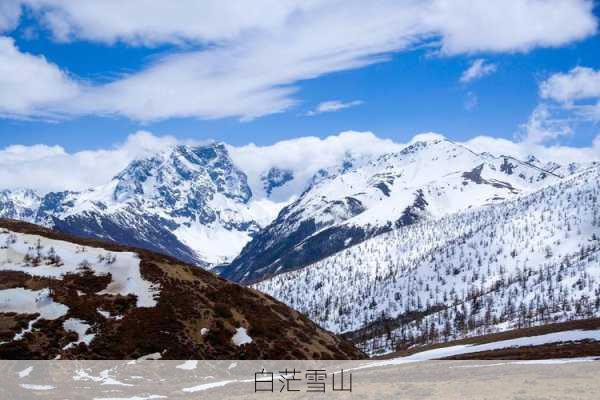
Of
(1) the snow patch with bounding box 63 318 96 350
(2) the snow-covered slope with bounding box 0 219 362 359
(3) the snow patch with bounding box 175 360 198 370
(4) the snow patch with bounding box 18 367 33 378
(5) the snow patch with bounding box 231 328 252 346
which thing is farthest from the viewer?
(5) the snow patch with bounding box 231 328 252 346

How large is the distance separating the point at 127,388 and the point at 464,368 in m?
39.7

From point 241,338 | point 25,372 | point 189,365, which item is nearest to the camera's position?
point 25,372

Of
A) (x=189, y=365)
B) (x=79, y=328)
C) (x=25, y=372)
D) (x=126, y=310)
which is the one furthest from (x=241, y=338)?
(x=25, y=372)

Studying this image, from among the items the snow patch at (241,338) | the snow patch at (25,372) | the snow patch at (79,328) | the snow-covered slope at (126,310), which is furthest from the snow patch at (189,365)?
the snow patch at (25,372)

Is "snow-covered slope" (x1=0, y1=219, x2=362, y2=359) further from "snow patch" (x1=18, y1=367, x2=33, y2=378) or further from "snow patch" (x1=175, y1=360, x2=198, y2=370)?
"snow patch" (x1=18, y1=367, x2=33, y2=378)

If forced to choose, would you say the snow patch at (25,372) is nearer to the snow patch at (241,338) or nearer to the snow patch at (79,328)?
the snow patch at (79,328)

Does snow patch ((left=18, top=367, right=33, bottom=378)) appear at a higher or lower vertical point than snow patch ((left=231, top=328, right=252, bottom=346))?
lower

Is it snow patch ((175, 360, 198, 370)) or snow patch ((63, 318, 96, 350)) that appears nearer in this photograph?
snow patch ((175, 360, 198, 370))

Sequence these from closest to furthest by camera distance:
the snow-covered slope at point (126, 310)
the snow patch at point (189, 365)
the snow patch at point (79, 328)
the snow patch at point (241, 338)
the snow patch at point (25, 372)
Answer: the snow patch at point (25, 372)
the snow patch at point (189, 365)
the snow-covered slope at point (126, 310)
the snow patch at point (79, 328)
the snow patch at point (241, 338)

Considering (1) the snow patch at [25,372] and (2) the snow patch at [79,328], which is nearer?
(1) the snow patch at [25,372]

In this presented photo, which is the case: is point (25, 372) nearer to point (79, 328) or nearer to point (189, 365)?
point (79, 328)

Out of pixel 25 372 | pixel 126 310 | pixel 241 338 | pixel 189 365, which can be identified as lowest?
pixel 25 372

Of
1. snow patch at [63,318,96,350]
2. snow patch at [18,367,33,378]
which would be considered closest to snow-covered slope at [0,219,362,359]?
snow patch at [63,318,96,350]

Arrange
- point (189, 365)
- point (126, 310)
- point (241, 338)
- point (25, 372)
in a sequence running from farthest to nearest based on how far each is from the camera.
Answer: point (241, 338) → point (126, 310) → point (189, 365) → point (25, 372)
